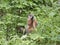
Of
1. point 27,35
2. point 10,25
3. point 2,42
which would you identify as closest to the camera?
point 2,42

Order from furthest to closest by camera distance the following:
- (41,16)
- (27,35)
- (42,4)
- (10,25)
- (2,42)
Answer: (42,4) < (41,16) < (10,25) < (27,35) < (2,42)

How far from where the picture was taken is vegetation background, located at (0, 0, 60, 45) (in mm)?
5582

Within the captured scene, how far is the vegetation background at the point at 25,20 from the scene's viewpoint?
5.58 metres

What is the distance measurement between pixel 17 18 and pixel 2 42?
117 cm

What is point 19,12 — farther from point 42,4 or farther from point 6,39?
point 6,39

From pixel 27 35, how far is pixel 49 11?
1409 millimetres

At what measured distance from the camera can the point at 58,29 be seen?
5.99 m

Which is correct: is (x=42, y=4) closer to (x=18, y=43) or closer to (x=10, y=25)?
(x=10, y=25)

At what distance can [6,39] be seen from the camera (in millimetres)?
5672

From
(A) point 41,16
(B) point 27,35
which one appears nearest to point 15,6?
(A) point 41,16

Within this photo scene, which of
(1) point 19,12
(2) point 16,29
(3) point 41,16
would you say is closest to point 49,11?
(3) point 41,16

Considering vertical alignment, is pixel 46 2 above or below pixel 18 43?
above

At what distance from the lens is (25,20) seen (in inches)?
250

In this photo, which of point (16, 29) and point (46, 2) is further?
point (46, 2)
